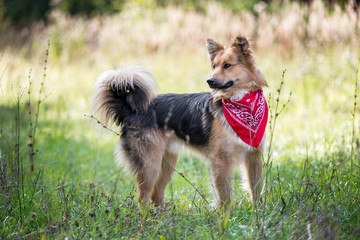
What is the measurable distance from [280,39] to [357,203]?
7451mm

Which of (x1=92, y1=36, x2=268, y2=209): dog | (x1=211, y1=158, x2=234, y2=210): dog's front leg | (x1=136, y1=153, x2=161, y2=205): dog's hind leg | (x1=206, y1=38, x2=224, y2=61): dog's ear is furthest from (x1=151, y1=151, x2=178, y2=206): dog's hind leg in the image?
(x1=206, y1=38, x2=224, y2=61): dog's ear

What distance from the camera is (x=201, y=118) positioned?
4.20 m

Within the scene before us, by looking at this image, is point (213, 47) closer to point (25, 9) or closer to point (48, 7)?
point (25, 9)

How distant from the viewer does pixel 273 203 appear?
3465 millimetres

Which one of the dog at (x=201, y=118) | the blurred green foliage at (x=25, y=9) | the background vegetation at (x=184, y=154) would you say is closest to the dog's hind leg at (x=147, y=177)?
the dog at (x=201, y=118)

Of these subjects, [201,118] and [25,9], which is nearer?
[201,118]

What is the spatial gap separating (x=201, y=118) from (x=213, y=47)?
84 centimetres

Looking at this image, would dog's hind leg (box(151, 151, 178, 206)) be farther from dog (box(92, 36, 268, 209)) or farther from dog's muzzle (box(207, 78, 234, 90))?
dog's muzzle (box(207, 78, 234, 90))

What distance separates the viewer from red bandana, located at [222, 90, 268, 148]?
3848 millimetres

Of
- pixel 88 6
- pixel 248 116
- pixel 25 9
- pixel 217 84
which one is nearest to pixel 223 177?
pixel 248 116

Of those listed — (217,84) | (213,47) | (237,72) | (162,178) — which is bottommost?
(162,178)

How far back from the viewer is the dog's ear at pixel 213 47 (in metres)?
4.29

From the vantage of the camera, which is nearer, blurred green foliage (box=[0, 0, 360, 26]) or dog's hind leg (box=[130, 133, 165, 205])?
dog's hind leg (box=[130, 133, 165, 205])

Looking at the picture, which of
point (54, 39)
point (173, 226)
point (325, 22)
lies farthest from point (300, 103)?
point (54, 39)
